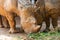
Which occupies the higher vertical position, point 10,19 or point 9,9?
point 9,9

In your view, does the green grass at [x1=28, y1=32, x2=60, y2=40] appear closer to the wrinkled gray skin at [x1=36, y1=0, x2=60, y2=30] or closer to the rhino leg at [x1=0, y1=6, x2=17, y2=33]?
the wrinkled gray skin at [x1=36, y1=0, x2=60, y2=30]

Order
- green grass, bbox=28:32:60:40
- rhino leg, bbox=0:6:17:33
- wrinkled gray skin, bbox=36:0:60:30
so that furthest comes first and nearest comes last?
rhino leg, bbox=0:6:17:33 < wrinkled gray skin, bbox=36:0:60:30 < green grass, bbox=28:32:60:40

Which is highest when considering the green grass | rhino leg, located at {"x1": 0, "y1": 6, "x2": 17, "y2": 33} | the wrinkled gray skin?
the wrinkled gray skin

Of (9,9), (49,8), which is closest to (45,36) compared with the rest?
(49,8)

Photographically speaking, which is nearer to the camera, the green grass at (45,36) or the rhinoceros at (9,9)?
the green grass at (45,36)

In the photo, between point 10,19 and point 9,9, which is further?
point 10,19

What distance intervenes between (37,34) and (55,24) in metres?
0.38

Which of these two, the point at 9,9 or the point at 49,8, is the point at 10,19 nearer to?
the point at 9,9

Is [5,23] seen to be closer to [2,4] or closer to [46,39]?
[2,4]

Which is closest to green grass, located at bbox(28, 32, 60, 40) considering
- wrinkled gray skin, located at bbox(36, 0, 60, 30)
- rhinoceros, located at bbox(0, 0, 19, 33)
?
wrinkled gray skin, located at bbox(36, 0, 60, 30)

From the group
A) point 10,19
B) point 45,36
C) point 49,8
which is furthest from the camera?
point 10,19

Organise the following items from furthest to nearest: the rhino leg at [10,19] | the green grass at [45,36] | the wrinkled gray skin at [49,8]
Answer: the rhino leg at [10,19] → the wrinkled gray skin at [49,8] → the green grass at [45,36]

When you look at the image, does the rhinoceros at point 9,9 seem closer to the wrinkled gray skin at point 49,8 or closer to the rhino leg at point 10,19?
the rhino leg at point 10,19

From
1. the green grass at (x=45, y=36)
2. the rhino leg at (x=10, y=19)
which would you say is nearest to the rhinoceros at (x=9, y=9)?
the rhino leg at (x=10, y=19)
